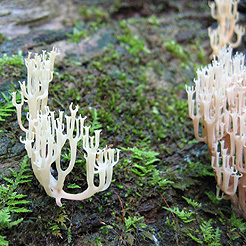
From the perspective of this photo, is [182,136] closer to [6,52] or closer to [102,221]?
[102,221]

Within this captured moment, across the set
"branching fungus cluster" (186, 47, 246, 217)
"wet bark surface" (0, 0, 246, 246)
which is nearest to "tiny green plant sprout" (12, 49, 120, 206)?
"wet bark surface" (0, 0, 246, 246)

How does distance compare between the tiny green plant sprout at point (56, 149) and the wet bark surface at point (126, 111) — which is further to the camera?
the wet bark surface at point (126, 111)

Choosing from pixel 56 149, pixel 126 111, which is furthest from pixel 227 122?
pixel 56 149

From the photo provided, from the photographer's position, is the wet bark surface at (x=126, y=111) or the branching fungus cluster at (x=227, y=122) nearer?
the wet bark surface at (x=126, y=111)

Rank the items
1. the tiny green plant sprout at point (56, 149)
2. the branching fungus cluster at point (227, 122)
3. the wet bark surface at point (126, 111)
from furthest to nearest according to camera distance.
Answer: the branching fungus cluster at point (227, 122), the wet bark surface at point (126, 111), the tiny green plant sprout at point (56, 149)

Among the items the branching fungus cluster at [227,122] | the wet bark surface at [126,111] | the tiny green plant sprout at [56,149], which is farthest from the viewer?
the branching fungus cluster at [227,122]

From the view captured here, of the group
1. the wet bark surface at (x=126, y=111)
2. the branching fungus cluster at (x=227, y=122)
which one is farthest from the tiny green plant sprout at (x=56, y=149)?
the branching fungus cluster at (x=227, y=122)

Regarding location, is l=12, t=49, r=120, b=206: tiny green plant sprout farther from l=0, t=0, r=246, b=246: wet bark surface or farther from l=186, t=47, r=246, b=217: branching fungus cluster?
l=186, t=47, r=246, b=217: branching fungus cluster

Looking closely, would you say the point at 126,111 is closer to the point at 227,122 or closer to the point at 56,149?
the point at 227,122

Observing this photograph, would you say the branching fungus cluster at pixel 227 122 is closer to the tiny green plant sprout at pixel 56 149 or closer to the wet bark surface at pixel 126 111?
the wet bark surface at pixel 126 111
